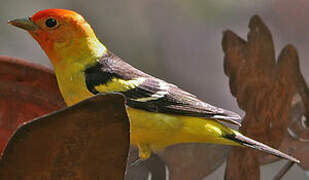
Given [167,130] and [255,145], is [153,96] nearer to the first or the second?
[167,130]

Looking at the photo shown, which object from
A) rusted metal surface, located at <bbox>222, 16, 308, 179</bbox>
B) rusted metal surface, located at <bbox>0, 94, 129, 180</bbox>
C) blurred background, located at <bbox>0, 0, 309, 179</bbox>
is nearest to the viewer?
rusted metal surface, located at <bbox>0, 94, 129, 180</bbox>

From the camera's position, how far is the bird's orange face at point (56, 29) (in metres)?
1.83

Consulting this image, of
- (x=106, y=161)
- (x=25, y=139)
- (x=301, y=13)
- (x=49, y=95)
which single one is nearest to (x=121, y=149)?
(x=106, y=161)

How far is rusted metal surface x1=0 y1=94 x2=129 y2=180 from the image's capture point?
1.01 m

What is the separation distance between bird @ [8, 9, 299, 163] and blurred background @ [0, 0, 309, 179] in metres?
2.16

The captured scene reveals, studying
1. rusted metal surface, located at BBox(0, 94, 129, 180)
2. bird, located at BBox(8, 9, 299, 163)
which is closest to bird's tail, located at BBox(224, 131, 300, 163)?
bird, located at BBox(8, 9, 299, 163)

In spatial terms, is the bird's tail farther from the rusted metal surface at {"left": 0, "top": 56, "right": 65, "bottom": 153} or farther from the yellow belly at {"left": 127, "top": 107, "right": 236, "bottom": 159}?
the rusted metal surface at {"left": 0, "top": 56, "right": 65, "bottom": 153}

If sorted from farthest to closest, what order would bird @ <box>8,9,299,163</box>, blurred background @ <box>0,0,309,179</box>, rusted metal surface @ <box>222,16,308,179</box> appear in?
blurred background @ <box>0,0,309,179</box>, bird @ <box>8,9,299,163</box>, rusted metal surface @ <box>222,16,308,179</box>

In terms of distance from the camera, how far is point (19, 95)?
176 cm

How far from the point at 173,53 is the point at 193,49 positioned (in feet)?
0.70

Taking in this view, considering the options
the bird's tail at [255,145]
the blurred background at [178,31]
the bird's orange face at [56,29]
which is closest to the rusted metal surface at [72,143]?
the bird's tail at [255,145]

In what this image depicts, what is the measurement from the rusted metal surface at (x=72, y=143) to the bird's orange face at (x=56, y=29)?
854 mm

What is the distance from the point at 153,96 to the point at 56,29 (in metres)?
0.40

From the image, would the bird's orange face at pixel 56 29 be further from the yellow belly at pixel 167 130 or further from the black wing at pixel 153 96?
the yellow belly at pixel 167 130
